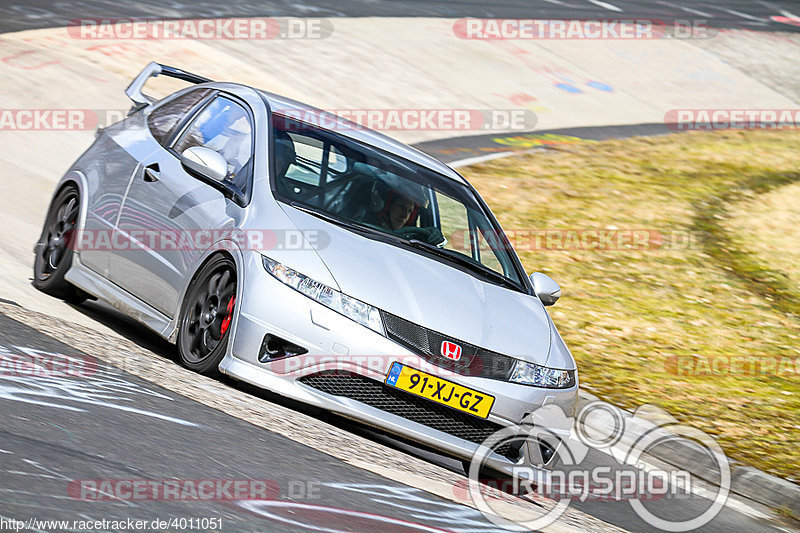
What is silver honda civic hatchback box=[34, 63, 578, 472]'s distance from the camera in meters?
5.70

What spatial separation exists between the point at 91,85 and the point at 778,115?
13564mm

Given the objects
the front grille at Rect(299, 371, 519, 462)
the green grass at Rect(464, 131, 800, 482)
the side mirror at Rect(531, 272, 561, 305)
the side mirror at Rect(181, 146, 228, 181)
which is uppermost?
the side mirror at Rect(181, 146, 228, 181)

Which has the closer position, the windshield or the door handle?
the windshield

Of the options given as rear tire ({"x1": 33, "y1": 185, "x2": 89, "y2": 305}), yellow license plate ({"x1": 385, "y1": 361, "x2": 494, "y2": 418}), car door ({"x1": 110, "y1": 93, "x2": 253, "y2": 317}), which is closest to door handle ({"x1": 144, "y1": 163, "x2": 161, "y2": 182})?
car door ({"x1": 110, "y1": 93, "x2": 253, "y2": 317})

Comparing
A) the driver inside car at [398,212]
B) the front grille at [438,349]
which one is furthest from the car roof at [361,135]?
the front grille at [438,349]

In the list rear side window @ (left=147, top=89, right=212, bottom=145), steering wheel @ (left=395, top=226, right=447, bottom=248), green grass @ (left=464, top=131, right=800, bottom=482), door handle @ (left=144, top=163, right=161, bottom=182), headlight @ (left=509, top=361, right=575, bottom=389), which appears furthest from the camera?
green grass @ (left=464, top=131, right=800, bottom=482)

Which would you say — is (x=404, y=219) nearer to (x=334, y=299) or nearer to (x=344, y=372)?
(x=334, y=299)

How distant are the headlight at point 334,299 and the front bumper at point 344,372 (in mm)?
36

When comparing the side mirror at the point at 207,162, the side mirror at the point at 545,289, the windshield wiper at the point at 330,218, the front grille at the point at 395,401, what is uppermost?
the side mirror at the point at 207,162

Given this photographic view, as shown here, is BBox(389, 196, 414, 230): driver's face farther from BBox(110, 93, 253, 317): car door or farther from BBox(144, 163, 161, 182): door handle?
BBox(144, 163, 161, 182): door handle

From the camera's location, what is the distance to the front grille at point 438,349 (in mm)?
5703

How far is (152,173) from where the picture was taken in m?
7.06

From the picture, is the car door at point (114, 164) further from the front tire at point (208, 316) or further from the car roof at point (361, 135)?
the front tire at point (208, 316)

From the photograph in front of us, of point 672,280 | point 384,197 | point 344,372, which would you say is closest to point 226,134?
point 384,197
